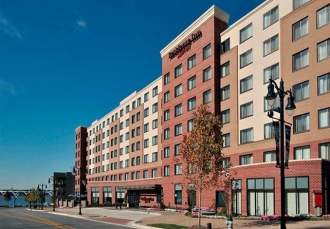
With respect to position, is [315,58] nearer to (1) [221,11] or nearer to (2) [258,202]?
(2) [258,202]

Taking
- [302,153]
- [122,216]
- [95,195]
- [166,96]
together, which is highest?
[166,96]

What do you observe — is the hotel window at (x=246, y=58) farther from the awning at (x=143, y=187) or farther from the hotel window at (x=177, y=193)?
the awning at (x=143, y=187)

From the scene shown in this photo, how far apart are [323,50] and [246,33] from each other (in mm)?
14220

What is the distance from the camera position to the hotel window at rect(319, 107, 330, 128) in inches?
1796

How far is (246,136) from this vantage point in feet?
191

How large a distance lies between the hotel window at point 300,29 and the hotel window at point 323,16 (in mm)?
1705

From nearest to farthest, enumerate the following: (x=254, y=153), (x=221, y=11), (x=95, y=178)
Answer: (x=254, y=153) < (x=221, y=11) < (x=95, y=178)

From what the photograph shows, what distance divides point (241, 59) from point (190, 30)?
47.5ft

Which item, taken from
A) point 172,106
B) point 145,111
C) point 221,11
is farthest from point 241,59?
point 145,111

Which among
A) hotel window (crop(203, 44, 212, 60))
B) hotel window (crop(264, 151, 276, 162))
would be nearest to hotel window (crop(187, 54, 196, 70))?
hotel window (crop(203, 44, 212, 60))

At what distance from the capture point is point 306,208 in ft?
144

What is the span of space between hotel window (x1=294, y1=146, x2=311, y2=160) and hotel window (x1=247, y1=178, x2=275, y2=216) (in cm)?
382

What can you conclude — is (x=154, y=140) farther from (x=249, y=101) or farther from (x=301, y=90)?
(x=301, y=90)

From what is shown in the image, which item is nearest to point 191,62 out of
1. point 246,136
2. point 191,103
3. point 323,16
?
point 191,103
